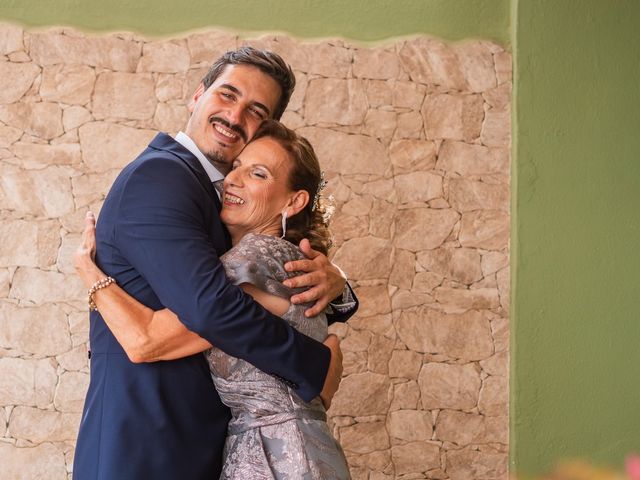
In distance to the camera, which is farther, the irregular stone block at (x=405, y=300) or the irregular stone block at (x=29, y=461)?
the irregular stone block at (x=405, y=300)

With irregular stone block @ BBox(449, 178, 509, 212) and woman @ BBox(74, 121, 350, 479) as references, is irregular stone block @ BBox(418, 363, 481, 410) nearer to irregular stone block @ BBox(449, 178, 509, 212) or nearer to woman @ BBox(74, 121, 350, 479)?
irregular stone block @ BBox(449, 178, 509, 212)

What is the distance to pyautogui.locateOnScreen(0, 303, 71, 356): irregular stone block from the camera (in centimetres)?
401

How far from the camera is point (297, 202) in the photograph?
6.95 ft

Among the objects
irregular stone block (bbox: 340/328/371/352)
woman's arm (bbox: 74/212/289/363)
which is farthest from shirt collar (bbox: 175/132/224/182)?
irregular stone block (bbox: 340/328/371/352)

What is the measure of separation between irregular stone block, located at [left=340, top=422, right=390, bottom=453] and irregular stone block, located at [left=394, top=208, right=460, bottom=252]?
87 cm

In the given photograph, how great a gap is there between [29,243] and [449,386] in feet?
6.92

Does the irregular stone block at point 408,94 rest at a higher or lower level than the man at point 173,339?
higher

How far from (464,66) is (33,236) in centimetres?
223

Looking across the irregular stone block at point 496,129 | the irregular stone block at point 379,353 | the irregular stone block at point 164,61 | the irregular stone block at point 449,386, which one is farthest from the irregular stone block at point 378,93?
the irregular stone block at point 449,386

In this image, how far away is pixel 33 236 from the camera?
4043 millimetres

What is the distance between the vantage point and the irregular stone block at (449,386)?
4168mm

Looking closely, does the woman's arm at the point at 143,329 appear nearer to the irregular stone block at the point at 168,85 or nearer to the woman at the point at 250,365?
the woman at the point at 250,365

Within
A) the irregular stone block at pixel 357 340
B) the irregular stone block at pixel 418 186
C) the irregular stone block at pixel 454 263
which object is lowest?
the irregular stone block at pixel 357 340

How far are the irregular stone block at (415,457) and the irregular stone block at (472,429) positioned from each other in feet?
0.29
